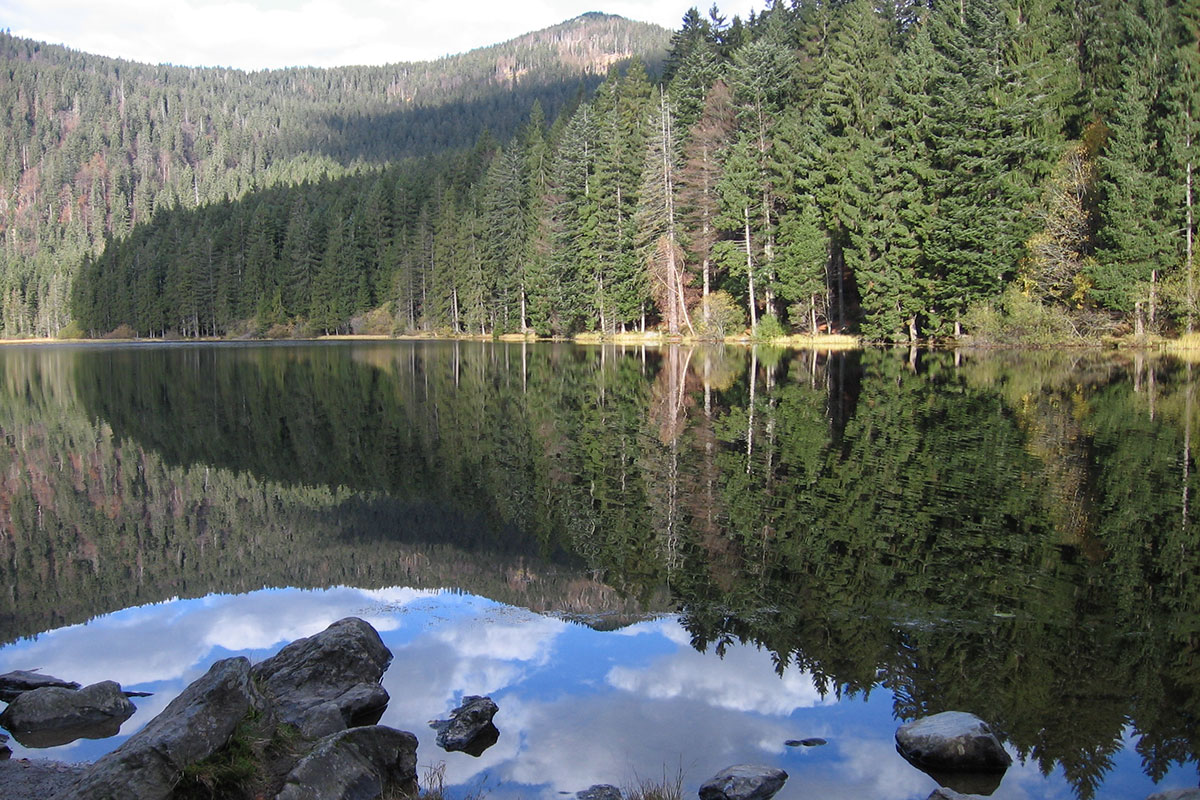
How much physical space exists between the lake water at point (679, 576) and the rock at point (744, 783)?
0.10 metres

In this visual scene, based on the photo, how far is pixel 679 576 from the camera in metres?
9.45

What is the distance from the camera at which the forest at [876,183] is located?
38875 millimetres

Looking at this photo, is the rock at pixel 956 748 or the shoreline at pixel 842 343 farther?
the shoreline at pixel 842 343

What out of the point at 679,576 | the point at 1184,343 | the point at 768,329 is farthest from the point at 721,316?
the point at 679,576

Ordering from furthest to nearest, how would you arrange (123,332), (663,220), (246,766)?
(123,332) → (663,220) → (246,766)

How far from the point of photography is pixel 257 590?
404 inches

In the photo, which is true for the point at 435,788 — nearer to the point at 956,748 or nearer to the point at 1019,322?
the point at 956,748

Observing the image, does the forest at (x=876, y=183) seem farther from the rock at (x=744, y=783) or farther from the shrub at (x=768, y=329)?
the rock at (x=744, y=783)

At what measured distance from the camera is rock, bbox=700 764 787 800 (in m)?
5.31

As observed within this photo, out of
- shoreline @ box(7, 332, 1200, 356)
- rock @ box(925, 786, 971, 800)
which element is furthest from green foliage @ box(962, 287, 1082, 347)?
rock @ box(925, 786, 971, 800)

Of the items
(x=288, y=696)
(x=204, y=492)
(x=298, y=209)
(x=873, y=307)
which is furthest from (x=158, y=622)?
(x=298, y=209)

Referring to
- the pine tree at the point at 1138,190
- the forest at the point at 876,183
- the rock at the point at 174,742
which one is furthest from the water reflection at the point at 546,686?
the forest at the point at 876,183

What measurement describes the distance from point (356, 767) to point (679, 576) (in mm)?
4738

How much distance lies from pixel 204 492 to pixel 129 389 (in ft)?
72.1
